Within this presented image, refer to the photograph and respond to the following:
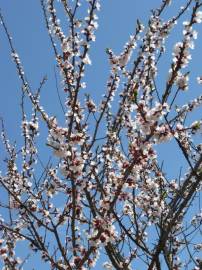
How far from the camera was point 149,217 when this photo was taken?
282 inches

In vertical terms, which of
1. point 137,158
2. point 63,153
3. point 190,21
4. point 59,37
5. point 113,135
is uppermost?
point 59,37

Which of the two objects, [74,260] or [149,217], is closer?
[74,260]

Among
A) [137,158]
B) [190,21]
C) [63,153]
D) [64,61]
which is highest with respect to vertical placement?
[64,61]

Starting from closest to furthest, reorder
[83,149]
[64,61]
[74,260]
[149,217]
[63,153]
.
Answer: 1. [63,153]
2. [74,260]
3. [83,149]
4. [64,61]
5. [149,217]

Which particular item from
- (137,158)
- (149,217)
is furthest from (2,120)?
(137,158)

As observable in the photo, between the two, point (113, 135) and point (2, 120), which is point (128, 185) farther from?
point (2, 120)

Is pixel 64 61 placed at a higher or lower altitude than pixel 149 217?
higher

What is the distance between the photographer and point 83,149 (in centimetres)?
587

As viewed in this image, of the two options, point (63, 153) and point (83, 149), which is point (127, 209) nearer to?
point (83, 149)

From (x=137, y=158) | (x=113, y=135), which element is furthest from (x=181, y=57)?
(x=113, y=135)

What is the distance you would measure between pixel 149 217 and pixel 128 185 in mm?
2366

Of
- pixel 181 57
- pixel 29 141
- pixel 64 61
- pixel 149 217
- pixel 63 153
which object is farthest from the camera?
pixel 29 141

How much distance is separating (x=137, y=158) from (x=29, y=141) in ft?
13.6

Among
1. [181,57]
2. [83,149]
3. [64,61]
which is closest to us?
[181,57]
